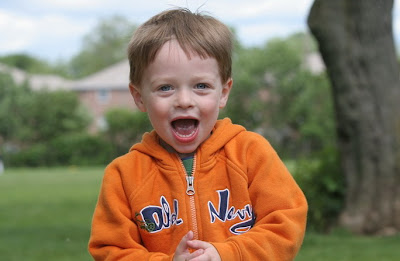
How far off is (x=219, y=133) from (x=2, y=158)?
136 ft

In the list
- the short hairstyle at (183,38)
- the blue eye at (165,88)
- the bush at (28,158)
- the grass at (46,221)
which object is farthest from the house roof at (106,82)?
the blue eye at (165,88)

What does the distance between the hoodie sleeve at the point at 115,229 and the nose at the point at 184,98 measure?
16.9 inches

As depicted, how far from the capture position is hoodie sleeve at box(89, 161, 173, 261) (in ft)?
8.21

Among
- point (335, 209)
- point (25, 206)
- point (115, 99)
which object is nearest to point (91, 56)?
point (115, 99)

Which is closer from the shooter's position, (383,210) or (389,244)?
(389,244)

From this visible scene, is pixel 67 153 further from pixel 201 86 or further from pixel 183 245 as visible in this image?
pixel 183 245

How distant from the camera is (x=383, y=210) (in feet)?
28.6

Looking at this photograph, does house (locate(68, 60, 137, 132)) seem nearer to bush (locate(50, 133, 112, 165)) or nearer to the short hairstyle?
bush (locate(50, 133, 112, 165))

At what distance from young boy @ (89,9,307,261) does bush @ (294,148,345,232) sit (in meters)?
6.78

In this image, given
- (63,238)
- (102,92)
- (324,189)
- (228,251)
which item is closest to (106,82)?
(102,92)

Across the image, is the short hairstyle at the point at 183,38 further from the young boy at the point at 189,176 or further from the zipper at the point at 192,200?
the zipper at the point at 192,200

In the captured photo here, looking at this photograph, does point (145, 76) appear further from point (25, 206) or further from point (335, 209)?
point (25, 206)

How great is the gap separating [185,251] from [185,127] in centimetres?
55

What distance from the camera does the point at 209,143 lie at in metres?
2.66
